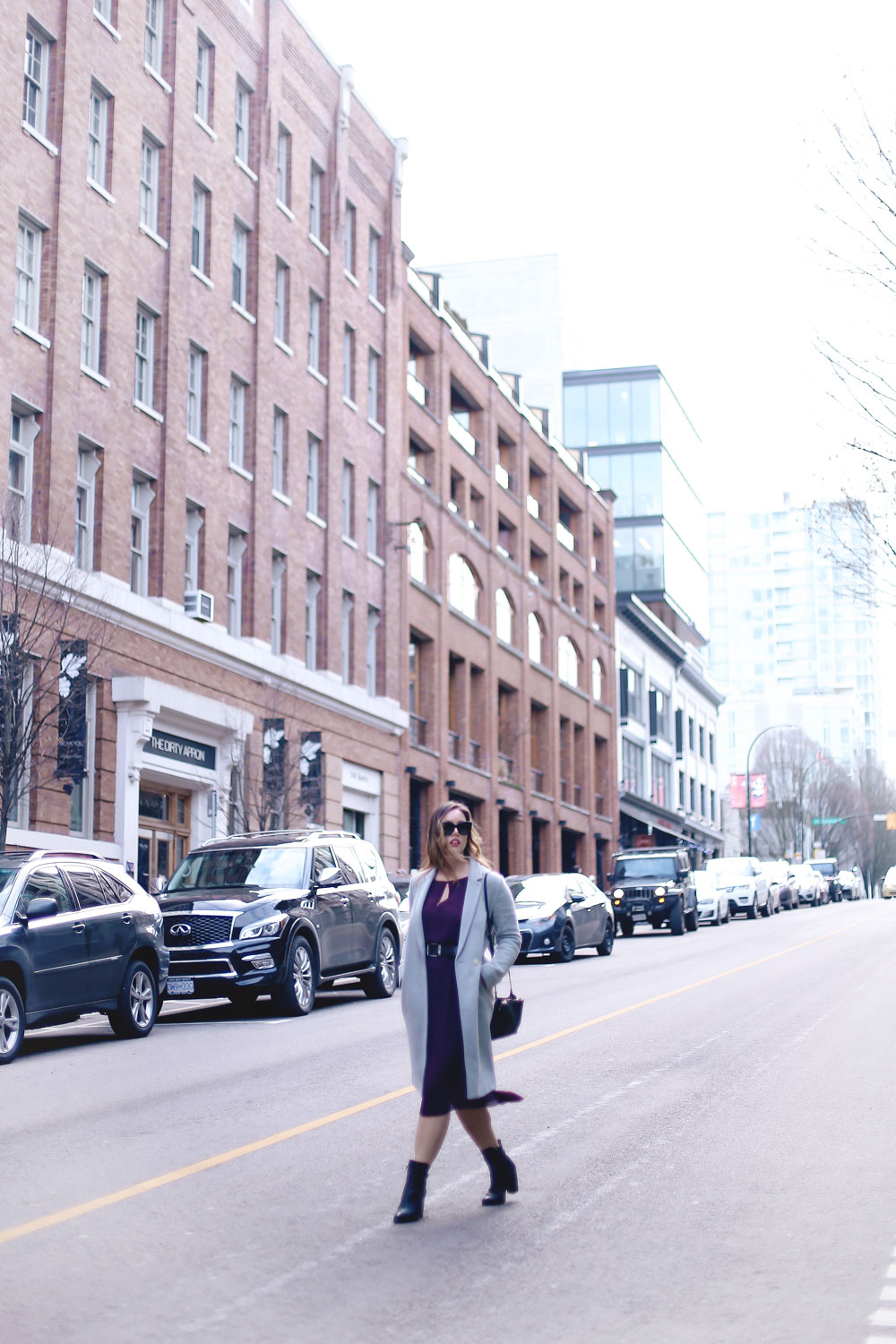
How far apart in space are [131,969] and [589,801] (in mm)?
46902

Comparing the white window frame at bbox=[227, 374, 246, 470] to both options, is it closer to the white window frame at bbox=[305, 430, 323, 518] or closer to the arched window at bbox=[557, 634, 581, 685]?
the white window frame at bbox=[305, 430, 323, 518]

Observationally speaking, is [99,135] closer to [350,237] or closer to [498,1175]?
[350,237]

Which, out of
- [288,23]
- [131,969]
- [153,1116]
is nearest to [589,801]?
[288,23]

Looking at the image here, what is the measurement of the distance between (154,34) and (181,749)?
44.1ft

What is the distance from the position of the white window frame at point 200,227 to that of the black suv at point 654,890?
16.4 metres

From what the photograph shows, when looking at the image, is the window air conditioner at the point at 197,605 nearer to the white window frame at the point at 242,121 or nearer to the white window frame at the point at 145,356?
the white window frame at the point at 145,356

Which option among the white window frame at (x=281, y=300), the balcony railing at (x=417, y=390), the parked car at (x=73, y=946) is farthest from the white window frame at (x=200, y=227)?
the parked car at (x=73, y=946)

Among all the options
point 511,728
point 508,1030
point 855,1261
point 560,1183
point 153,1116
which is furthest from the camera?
point 511,728

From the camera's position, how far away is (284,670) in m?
34.5

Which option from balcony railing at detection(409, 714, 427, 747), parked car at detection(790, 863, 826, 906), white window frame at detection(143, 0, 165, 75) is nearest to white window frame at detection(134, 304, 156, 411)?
white window frame at detection(143, 0, 165, 75)

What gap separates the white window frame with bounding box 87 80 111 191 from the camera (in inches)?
1140

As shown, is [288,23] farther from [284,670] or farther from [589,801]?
[589,801]

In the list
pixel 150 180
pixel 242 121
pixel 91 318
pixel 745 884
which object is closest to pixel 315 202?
pixel 242 121

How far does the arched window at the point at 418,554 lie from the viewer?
44156mm
